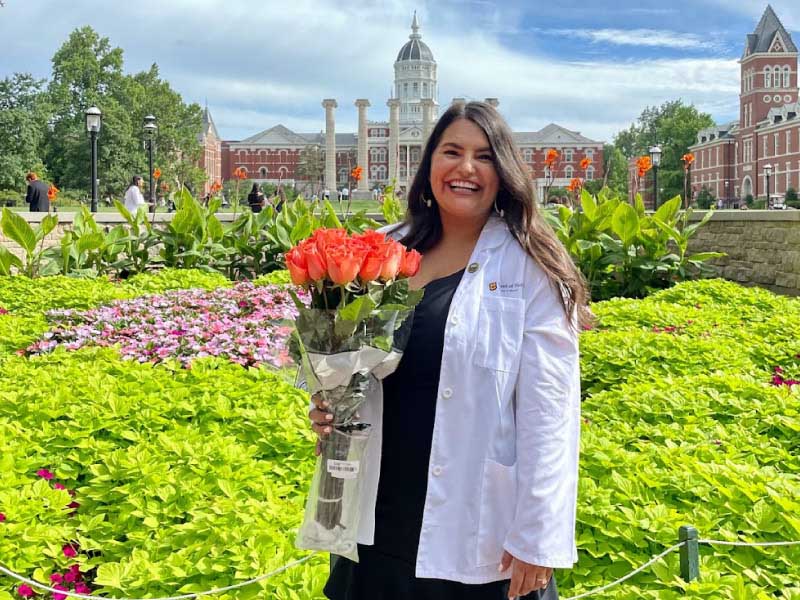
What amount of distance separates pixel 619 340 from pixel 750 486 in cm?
246

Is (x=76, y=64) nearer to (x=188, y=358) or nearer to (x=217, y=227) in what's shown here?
(x=217, y=227)

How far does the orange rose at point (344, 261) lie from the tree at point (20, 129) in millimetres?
41535

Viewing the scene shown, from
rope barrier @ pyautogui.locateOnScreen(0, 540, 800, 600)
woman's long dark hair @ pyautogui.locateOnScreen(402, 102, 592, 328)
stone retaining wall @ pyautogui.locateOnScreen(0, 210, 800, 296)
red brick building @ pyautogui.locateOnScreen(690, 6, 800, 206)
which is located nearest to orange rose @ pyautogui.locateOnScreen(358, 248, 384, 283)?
woman's long dark hair @ pyautogui.locateOnScreen(402, 102, 592, 328)

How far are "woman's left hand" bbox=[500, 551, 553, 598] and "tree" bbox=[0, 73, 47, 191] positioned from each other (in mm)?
41698

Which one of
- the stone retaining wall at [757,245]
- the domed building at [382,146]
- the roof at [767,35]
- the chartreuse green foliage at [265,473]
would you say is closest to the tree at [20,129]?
the stone retaining wall at [757,245]

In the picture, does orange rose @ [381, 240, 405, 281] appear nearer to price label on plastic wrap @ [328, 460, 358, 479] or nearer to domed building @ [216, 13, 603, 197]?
price label on plastic wrap @ [328, 460, 358, 479]

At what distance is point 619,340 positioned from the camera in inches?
190

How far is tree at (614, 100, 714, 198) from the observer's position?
67.7 metres

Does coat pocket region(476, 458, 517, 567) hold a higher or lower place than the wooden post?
higher

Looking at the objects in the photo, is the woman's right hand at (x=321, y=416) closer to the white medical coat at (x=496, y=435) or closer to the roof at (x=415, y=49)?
the white medical coat at (x=496, y=435)

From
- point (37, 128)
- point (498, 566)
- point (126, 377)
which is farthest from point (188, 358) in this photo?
point (37, 128)

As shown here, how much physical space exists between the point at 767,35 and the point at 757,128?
9.55 meters

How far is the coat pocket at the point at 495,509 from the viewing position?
1.58 metres

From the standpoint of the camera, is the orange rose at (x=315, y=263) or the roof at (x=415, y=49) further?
the roof at (x=415, y=49)
